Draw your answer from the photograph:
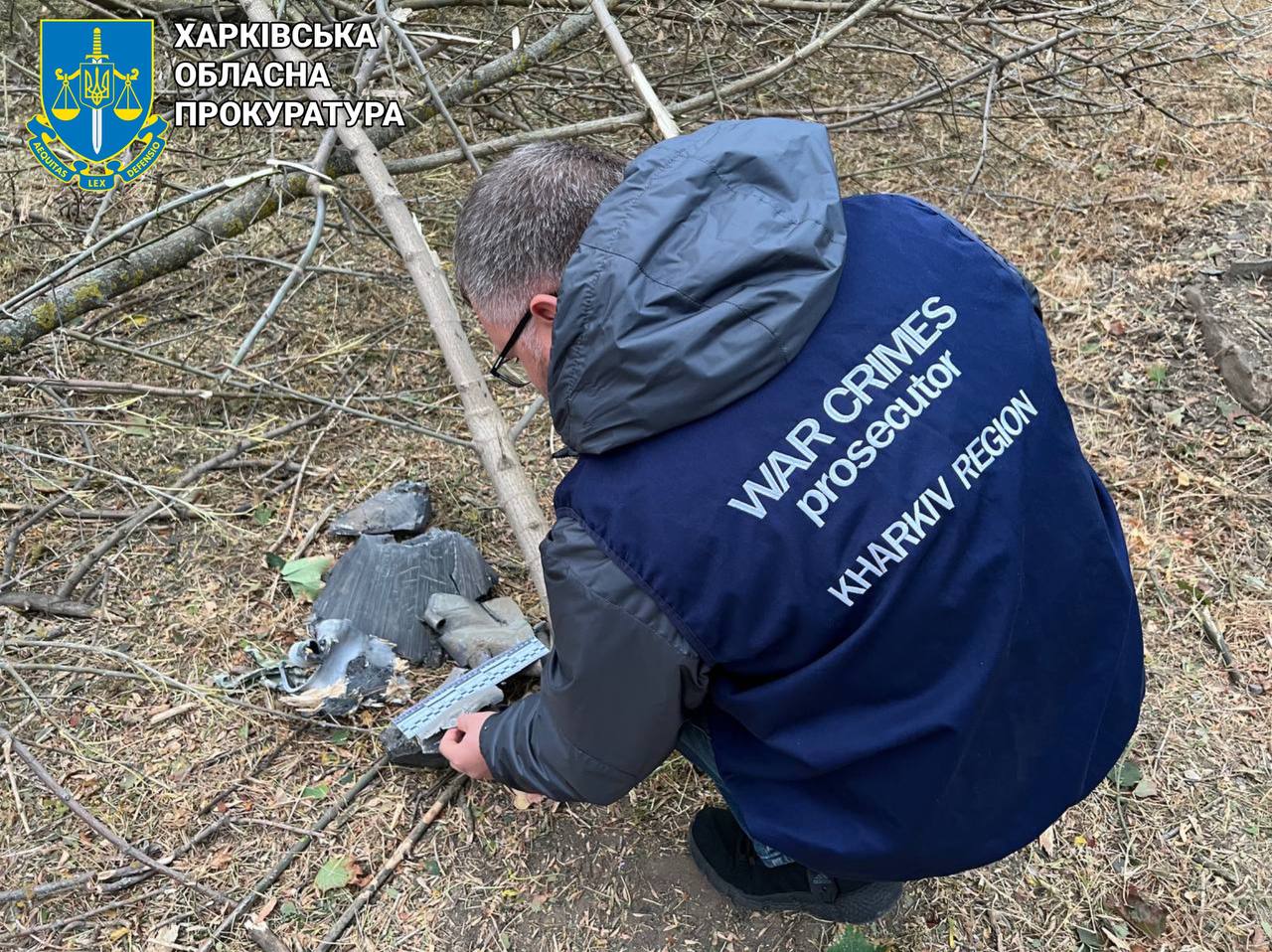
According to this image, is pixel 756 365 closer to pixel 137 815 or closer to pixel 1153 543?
pixel 137 815

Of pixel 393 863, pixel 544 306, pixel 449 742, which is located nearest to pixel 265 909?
pixel 393 863

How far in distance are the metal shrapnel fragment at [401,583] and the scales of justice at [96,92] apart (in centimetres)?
212

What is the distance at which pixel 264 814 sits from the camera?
196 centimetres

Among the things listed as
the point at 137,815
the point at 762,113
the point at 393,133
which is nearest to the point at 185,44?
the point at 393,133

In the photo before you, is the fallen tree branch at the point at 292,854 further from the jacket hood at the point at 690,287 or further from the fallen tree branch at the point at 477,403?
the jacket hood at the point at 690,287

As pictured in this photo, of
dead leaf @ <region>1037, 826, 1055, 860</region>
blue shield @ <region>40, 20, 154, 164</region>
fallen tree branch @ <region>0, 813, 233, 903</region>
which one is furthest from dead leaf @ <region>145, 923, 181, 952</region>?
blue shield @ <region>40, 20, 154, 164</region>

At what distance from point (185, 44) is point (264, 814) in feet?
9.50

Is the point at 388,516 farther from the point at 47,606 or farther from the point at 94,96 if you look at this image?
the point at 94,96

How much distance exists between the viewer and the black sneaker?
1.69 m

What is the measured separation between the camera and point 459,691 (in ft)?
6.68

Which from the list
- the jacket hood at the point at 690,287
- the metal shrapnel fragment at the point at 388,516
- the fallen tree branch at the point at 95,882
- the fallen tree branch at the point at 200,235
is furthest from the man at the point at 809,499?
the fallen tree branch at the point at 200,235

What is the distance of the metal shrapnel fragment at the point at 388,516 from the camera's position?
8.23 ft

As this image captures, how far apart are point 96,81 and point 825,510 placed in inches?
137

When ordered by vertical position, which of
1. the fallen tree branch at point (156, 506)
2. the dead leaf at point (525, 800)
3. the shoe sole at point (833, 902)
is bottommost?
the shoe sole at point (833, 902)
